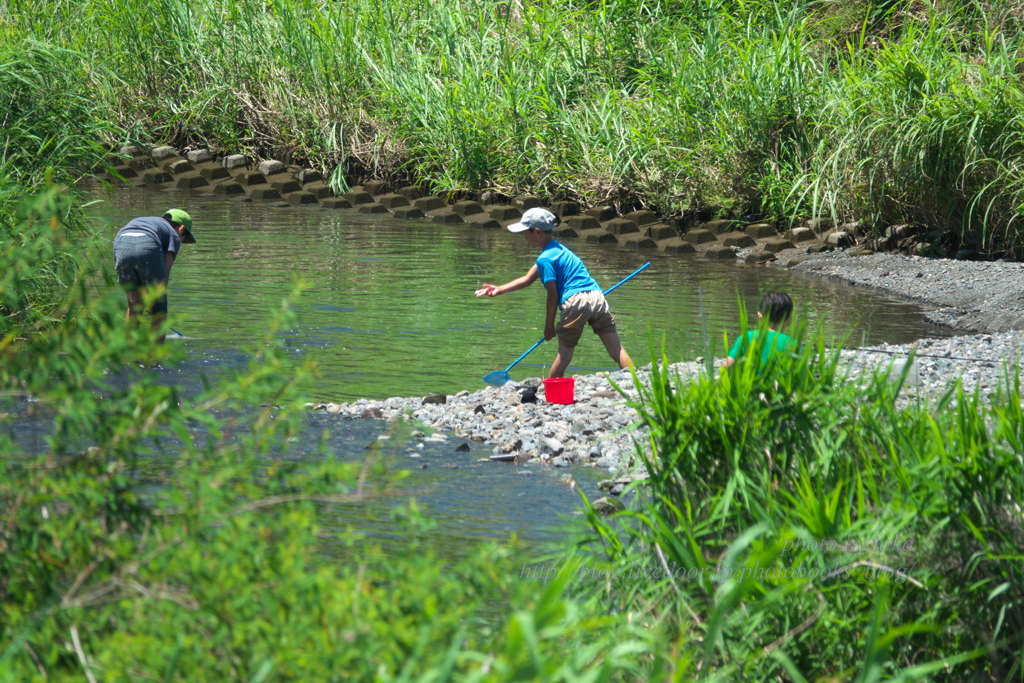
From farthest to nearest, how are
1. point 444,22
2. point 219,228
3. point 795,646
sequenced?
point 444,22 → point 219,228 → point 795,646

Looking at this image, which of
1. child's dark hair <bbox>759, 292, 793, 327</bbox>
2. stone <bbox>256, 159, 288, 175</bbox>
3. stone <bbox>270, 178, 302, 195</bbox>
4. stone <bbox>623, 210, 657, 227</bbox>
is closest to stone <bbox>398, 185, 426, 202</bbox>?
stone <bbox>270, 178, 302, 195</bbox>

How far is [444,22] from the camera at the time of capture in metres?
21.1

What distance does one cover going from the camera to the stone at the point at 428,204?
19984 millimetres

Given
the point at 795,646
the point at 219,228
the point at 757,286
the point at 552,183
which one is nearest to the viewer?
the point at 795,646

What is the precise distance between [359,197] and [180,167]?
407cm

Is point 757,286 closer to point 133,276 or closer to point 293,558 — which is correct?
point 133,276

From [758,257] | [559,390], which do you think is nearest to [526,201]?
[758,257]

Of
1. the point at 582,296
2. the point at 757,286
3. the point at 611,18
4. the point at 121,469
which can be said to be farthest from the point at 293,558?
the point at 611,18

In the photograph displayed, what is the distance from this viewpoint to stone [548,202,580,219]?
18844mm

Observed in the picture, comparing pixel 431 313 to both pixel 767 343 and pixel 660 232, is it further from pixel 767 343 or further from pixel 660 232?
pixel 767 343

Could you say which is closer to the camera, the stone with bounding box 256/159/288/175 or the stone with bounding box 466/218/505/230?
the stone with bounding box 466/218/505/230

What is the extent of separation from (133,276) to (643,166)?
10950 mm

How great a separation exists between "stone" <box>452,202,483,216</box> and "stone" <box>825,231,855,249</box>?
6.35m

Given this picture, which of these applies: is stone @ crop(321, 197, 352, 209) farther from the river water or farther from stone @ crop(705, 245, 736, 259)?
stone @ crop(705, 245, 736, 259)
